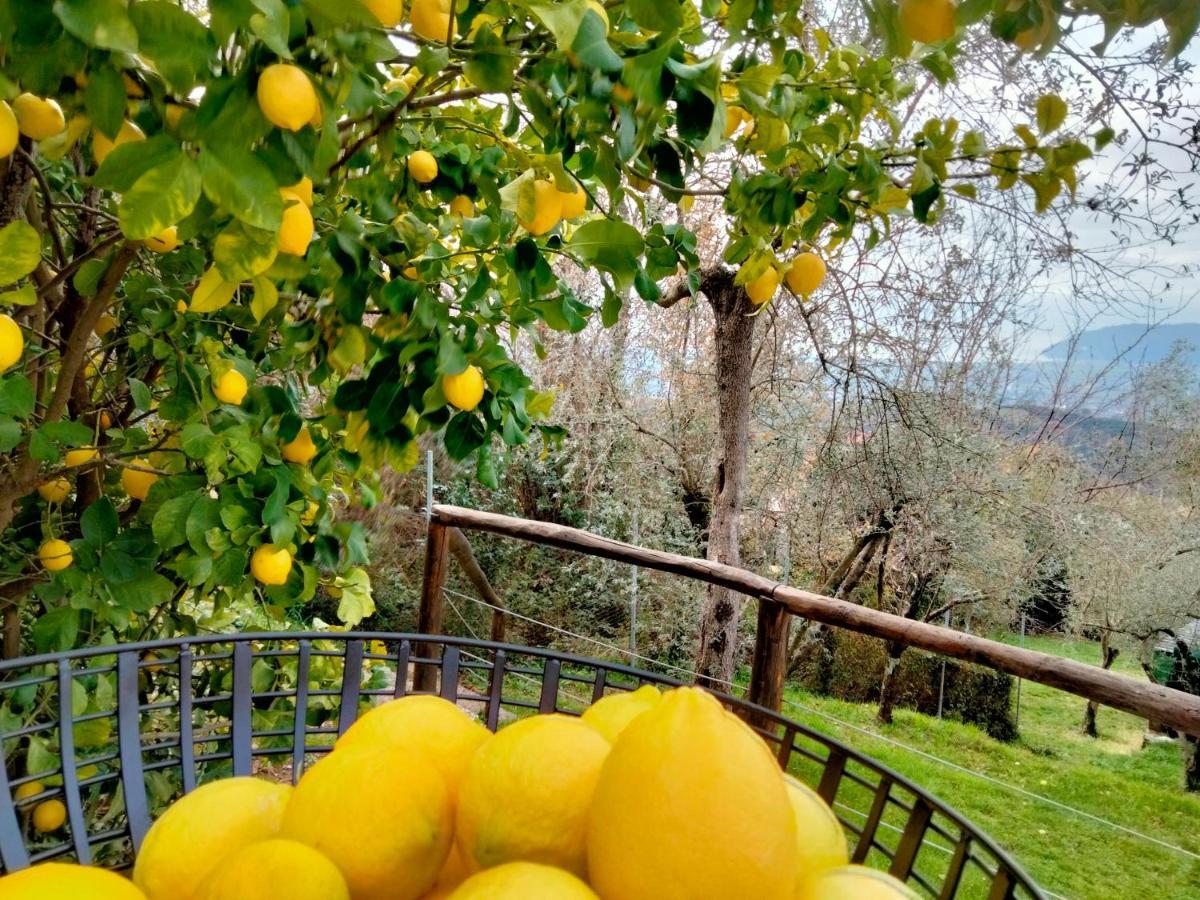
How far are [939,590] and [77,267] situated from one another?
16.7 ft

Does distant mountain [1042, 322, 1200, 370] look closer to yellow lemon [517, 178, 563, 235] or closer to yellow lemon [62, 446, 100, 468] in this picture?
yellow lemon [517, 178, 563, 235]

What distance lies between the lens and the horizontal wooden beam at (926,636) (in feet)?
3.92

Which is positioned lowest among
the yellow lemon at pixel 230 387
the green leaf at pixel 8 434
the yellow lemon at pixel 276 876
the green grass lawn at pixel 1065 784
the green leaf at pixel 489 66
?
the green grass lawn at pixel 1065 784

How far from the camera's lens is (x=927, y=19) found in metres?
0.52

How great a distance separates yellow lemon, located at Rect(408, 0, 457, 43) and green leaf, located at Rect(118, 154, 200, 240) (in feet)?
1.06

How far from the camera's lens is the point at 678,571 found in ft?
6.62

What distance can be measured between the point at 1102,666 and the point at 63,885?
6.00 m

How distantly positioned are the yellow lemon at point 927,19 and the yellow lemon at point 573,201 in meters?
0.30

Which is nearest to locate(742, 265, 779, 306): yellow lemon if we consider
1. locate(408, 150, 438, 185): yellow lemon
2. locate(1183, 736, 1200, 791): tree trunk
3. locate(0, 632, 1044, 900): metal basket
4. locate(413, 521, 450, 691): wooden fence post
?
locate(408, 150, 438, 185): yellow lemon

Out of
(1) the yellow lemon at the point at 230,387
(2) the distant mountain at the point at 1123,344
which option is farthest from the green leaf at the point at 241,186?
(2) the distant mountain at the point at 1123,344

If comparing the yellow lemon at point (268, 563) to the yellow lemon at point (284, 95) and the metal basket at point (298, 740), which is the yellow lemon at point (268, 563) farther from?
the yellow lemon at point (284, 95)

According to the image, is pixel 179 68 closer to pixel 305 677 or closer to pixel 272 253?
pixel 272 253

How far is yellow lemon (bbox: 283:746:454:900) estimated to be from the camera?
311 millimetres

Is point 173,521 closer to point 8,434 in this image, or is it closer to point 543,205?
point 8,434
